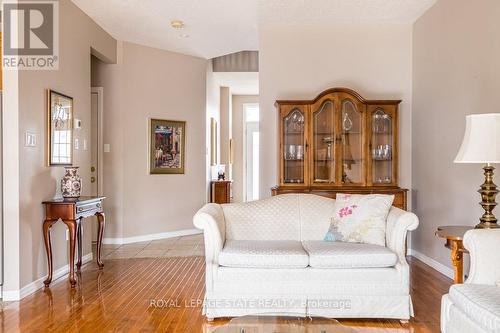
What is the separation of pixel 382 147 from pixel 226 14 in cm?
237

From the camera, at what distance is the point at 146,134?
6324 mm

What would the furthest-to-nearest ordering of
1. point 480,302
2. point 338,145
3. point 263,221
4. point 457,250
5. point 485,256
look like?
point 338,145 → point 263,221 → point 457,250 → point 485,256 → point 480,302

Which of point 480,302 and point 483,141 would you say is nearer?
point 480,302

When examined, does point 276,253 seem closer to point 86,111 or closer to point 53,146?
point 53,146

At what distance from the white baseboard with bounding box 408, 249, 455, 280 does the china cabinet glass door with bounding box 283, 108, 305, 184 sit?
1.59 m

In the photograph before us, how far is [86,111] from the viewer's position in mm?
5012

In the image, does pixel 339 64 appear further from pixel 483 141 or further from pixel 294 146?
pixel 483 141

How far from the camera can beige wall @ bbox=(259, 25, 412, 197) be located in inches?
208

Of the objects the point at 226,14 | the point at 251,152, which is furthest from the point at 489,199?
the point at 251,152

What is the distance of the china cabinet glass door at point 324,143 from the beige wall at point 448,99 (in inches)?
40.0

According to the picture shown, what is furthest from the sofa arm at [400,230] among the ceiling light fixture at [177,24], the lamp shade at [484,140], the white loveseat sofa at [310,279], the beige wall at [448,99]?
the ceiling light fixture at [177,24]

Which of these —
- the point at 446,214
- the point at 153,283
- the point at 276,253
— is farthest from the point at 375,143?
the point at 153,283

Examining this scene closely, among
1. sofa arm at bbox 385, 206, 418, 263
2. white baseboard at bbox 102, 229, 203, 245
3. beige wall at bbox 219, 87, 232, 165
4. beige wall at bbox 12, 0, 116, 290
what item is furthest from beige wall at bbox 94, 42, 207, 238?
sofa arm at bbox 385, 206, 418, 263

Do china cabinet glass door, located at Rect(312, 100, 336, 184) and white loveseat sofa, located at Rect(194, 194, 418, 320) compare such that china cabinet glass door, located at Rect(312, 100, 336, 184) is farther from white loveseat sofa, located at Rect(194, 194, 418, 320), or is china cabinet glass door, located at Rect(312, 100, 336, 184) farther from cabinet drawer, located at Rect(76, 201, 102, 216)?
cabinet drawer, located at Rect(76, 201, 102, 216)
